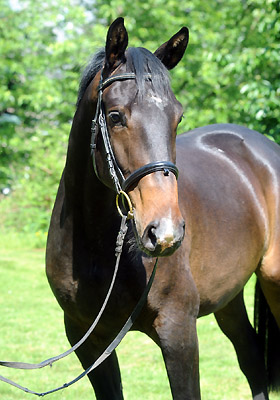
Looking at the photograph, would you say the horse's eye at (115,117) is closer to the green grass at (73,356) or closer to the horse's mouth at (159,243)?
the horse's mouth at (159,243)

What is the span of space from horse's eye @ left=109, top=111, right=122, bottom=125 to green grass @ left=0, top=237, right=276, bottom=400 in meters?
2.60

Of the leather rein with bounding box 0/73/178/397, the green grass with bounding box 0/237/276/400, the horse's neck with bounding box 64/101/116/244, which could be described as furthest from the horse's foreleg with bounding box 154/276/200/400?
the green grass with bounding box 0/237/276/400

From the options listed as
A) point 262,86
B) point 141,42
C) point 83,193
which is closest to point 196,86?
point 141,42

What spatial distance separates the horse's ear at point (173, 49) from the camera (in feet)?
8.50

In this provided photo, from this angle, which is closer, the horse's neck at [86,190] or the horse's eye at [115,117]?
the horse's eye at [115,117]

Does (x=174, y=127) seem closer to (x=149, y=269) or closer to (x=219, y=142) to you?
(x=149, y=269)

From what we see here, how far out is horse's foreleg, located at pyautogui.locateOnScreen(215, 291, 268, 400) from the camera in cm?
401

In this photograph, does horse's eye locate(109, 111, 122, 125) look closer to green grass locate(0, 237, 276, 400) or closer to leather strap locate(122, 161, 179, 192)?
leather strap locate(122, 161, 179, 192)

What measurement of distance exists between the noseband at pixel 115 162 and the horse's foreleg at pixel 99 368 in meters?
0.96

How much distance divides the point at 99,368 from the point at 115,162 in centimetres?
122

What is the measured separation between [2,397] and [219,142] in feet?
8.32

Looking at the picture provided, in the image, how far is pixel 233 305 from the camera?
13.4ft

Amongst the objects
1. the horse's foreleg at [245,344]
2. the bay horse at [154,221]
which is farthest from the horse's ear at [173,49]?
the horse's foreleg at [245,344]

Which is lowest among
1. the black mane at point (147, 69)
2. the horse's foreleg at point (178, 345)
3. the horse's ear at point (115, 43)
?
the horse's foreleg at point (178, 345)
